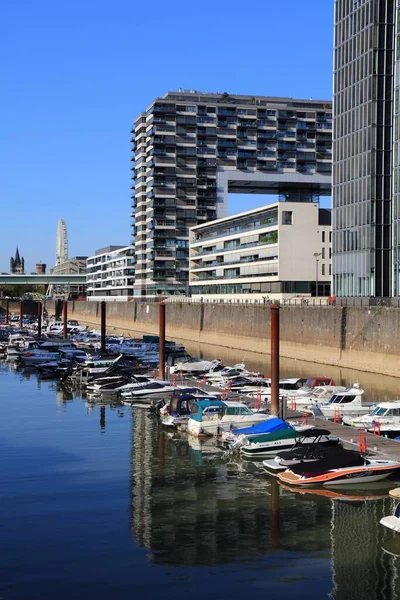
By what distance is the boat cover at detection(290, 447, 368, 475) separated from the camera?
33.5 meters

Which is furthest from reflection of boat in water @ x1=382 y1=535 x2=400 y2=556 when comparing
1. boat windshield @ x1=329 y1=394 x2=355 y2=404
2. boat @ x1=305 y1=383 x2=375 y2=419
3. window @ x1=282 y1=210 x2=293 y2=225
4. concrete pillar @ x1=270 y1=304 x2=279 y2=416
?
window @ x1=282 y1=210 x2=293 y2=225

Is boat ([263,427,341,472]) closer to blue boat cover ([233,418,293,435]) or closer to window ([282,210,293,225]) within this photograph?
blue boat cover ([233,418,293,435])

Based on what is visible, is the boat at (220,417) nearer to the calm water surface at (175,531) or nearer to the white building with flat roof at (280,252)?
the calm water surface at (175,531)

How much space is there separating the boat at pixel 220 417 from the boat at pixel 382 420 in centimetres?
485

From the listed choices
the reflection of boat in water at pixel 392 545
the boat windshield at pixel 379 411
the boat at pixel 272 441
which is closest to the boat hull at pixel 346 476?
the boat at pixel 272 441

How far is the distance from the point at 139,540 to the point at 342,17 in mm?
92954

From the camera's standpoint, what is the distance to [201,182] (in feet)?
635

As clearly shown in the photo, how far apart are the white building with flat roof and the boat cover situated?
8334 centimetres

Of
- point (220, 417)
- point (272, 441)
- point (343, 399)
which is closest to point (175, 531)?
point (272, 441)

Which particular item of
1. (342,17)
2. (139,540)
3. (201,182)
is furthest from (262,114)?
(139,540)

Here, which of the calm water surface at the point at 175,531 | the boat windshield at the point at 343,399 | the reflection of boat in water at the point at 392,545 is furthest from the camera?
the boat windshield at the point at 343,399

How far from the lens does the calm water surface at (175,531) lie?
78.0ft

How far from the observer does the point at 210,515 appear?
98.8 ft

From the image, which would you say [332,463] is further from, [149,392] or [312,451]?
[149,392]
